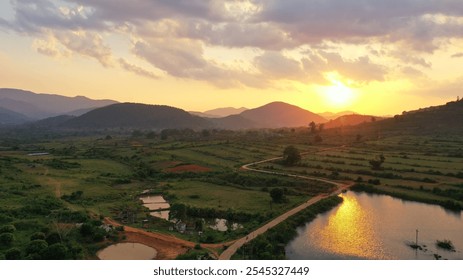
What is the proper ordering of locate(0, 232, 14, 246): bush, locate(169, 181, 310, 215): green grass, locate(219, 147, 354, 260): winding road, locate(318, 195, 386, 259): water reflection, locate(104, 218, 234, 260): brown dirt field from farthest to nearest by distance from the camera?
locate(169, 181, 310, 215): green grass
locate(318, 195, 386, 259): water reflection
locate(104, 218, 234, 260): brown dirt field
locate(0, 232, 14, 246): bush
locate(219, 147, 354, 260): winding road

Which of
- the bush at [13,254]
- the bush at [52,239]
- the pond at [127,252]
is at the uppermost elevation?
the bush at [52,239]

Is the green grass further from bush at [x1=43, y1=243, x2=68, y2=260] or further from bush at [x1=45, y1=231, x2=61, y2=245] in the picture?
bush at [x1=43, y1=243, x2=68, y2=260]

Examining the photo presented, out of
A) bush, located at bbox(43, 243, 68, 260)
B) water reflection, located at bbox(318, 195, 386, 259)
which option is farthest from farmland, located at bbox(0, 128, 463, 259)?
water reflection, located at bbox(318, 195, 386, 259)

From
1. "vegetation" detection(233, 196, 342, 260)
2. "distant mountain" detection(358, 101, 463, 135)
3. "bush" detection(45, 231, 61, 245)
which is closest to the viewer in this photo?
"vegetation" detection(233, 196, 342, 260)

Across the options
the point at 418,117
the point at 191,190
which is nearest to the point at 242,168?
the point at 191,190

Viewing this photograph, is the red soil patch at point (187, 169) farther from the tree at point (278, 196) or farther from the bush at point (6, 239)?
the bush at point (6, 239)

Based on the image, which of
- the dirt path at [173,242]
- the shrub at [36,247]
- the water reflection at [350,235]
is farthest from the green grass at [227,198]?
the shrub at [36,247]

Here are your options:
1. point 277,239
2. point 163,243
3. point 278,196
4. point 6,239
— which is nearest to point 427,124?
point 278,196
